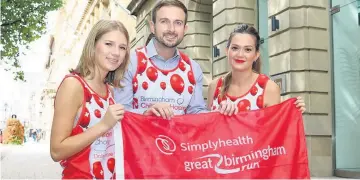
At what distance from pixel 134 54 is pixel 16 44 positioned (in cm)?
2108

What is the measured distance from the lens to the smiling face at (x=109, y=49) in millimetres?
3332

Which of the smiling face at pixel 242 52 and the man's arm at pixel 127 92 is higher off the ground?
the smiling face at pixel 242 52


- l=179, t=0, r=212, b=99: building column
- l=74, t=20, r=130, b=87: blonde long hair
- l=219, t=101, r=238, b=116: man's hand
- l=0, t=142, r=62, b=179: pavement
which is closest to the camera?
l=74, t=20, r=130, b=87: blonde long hair

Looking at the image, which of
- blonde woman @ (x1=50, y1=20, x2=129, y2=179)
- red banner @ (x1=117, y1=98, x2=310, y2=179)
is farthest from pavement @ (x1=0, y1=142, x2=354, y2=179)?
blonde woman @ (x1=50, y1=20, x2=129, y2=179)

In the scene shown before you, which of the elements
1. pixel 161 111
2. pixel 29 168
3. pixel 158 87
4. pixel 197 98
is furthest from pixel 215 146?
pixel 29 168

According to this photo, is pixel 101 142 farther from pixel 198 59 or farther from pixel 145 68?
pixel 198 59

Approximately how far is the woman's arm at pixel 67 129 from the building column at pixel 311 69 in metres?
9.68

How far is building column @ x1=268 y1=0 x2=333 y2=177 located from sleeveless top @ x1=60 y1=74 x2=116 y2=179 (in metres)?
9.47

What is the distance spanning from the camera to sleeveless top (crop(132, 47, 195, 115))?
13.3 ft

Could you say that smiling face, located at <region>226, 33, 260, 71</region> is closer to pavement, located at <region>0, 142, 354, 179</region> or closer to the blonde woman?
the blonde woman

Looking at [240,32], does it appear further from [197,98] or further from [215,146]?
[215,146]

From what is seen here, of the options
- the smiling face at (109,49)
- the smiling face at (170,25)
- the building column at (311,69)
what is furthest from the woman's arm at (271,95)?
the building column at (311,69)

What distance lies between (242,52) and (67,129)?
70.1 inches

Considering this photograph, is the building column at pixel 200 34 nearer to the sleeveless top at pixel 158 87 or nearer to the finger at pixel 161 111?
the sleeveless top at pixel 158 87
